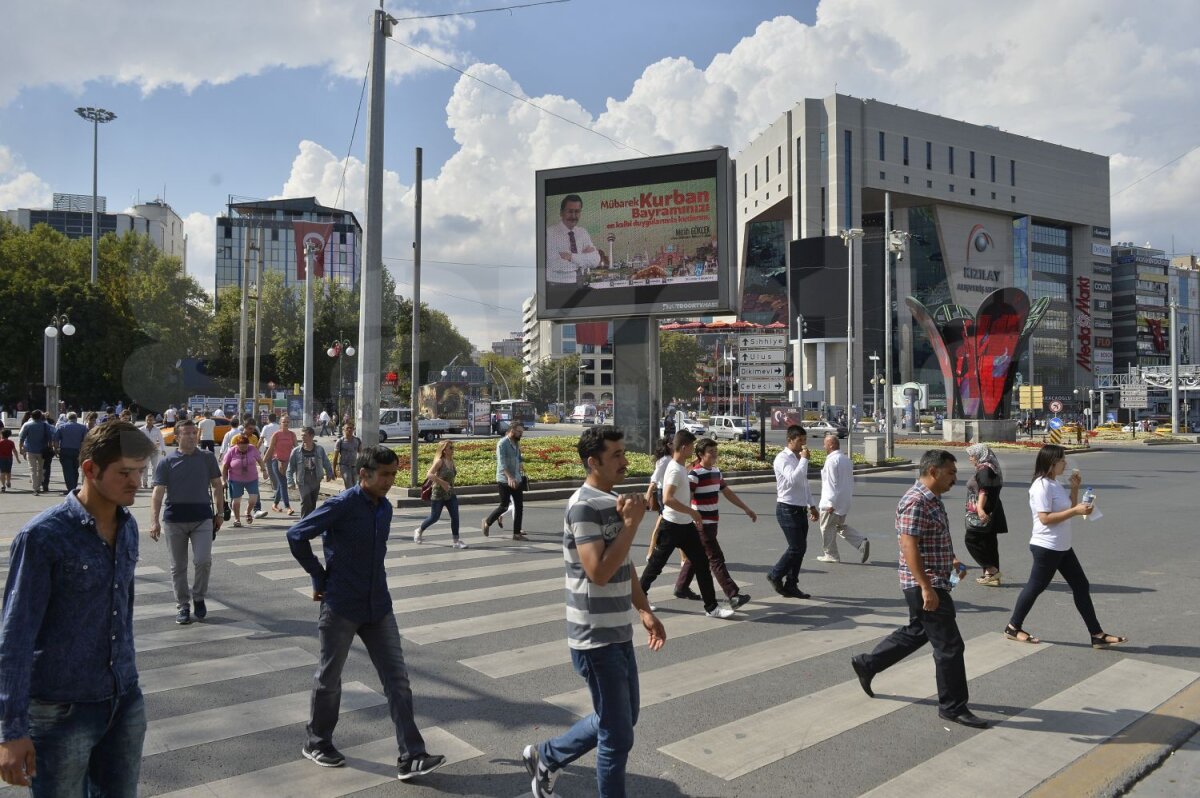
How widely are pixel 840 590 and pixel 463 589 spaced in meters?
4.06

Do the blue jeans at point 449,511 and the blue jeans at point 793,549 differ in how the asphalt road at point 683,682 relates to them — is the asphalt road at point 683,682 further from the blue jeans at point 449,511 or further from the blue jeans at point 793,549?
the blue jeans at point 449,511

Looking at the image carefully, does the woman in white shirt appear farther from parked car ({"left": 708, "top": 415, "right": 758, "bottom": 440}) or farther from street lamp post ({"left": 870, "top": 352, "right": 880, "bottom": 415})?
street lamp post ({"left": 870, "top": 352, "right": 880, "bottom": 415})

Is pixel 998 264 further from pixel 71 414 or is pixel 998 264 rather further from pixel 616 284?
pixel 71 414

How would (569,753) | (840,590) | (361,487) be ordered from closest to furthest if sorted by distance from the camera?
(569,753) < (361,487) < (840,590)

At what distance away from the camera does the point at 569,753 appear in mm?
3799

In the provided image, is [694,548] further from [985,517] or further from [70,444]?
[70,444]

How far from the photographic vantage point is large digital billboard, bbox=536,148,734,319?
80.4 ft

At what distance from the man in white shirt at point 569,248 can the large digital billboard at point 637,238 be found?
31mm

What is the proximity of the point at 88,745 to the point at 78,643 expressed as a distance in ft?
1.12

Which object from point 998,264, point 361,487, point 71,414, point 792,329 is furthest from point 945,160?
point 361,487

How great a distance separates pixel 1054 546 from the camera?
A: 21.5 ft

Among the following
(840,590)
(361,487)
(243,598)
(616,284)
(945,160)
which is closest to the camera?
(361,487)

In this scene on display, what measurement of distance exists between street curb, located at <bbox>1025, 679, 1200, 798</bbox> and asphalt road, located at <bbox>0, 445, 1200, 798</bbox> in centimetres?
11

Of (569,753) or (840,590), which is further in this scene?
(840,590)
